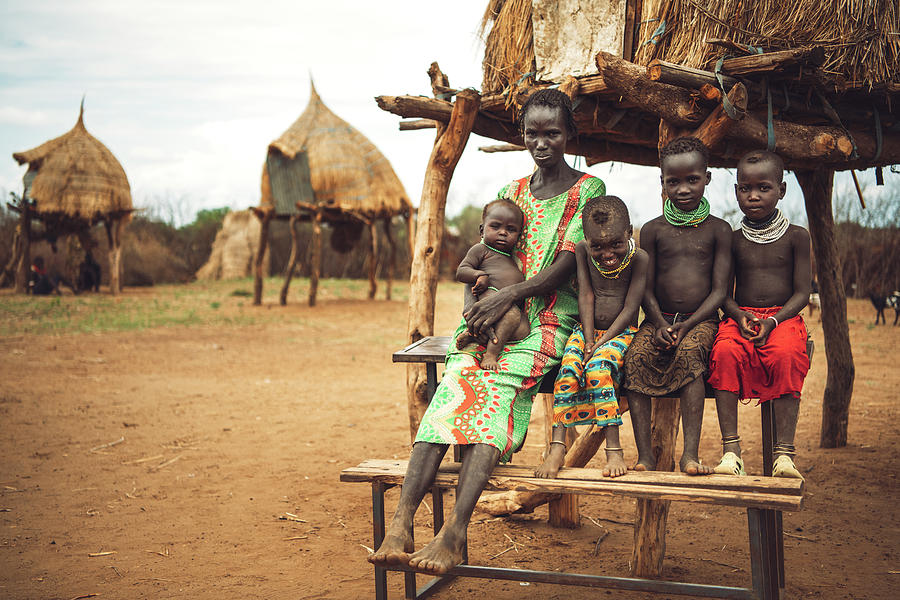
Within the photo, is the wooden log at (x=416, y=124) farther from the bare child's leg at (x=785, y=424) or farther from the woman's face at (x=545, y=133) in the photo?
the bare child's leg at (x=785, y=424)

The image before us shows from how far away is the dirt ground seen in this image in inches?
143

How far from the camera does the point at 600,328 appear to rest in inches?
130

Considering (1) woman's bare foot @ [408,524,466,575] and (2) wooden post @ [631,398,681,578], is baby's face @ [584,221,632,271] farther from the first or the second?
(1) woman's bare foot @ [408,524,466,575]

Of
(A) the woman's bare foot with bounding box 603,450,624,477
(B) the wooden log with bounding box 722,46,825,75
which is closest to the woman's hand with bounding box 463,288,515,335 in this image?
(A) the woman's bare foot with bounding box 603,450,624,477

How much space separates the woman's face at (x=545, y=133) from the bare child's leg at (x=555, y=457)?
1.34 metres

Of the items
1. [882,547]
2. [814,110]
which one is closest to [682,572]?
[882,547]

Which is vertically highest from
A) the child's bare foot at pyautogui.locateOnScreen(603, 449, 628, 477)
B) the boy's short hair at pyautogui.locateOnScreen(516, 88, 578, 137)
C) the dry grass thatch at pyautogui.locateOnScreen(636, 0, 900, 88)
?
the dry grass thatch at pyautogui.locateOnScreen(636, 0, 900, 88)

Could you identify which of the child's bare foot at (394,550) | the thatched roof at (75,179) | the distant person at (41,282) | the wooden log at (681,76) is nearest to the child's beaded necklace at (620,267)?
the wooden log at (681,76)

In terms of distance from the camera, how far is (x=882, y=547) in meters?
3.99

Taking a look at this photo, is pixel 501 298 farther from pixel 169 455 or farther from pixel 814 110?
pixel 169 455

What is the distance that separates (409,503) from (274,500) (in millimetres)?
2222

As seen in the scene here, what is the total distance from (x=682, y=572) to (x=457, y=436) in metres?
1.60

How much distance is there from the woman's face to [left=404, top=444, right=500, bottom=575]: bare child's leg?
4.86ft

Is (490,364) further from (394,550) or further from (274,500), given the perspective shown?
(274,500)
